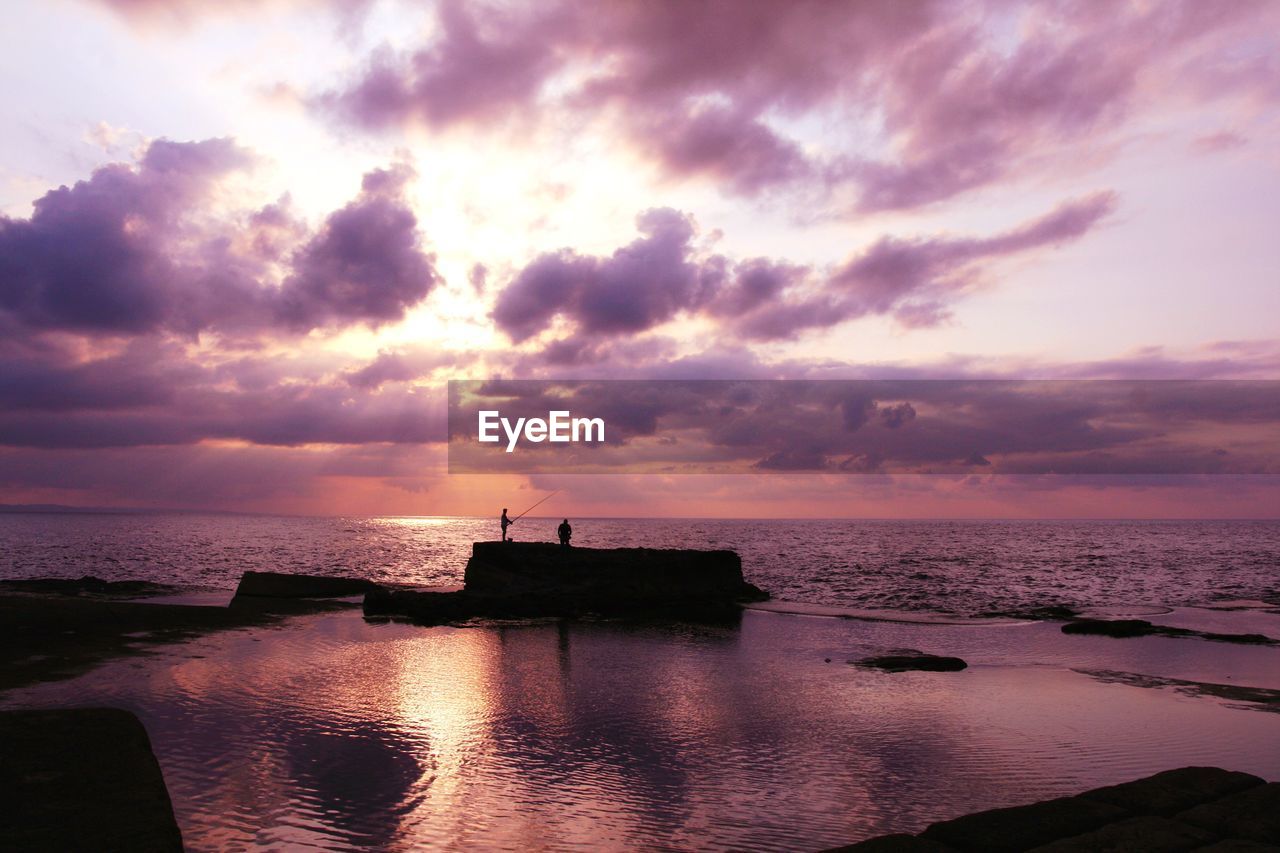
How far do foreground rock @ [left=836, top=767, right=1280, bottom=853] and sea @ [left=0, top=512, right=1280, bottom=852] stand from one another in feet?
4.48

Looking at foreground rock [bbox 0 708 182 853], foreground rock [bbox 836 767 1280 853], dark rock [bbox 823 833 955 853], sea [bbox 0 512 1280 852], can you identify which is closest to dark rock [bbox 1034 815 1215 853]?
foreground rock [bbox 836 767 1280 853]

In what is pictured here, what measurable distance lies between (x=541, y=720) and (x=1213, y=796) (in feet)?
30.0

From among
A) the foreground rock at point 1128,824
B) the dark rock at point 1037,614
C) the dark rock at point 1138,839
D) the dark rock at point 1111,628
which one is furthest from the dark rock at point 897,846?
the dark rock at point 1037,614

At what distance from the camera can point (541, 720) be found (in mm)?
13125

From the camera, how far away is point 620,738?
1198 centimetres

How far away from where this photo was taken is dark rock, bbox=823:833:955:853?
6.50 m

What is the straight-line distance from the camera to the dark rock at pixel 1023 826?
6871 mm

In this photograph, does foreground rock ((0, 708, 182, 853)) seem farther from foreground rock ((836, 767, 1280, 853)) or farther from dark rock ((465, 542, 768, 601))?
dark rock ((465, 542, 768, 601))

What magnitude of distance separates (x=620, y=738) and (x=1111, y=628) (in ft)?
70.7

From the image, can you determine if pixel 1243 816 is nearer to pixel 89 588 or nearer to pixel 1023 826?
pixel 1023 826

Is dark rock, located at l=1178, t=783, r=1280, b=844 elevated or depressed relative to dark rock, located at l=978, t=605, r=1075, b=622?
elevated

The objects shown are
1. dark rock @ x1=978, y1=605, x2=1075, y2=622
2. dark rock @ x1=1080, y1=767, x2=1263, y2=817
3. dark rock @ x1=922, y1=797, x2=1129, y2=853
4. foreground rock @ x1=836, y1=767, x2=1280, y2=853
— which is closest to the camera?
foreground rock @ x1=836, y1=767, x2=1280, y2=853

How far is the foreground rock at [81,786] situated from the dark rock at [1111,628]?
27117mm

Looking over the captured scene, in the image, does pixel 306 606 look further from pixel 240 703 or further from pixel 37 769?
pixel 37 769
